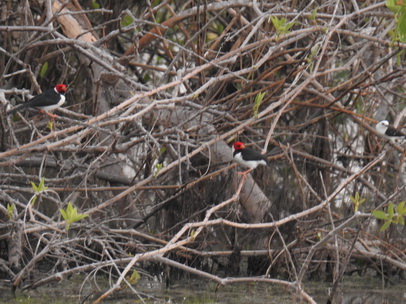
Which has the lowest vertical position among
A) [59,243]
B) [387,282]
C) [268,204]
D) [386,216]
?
[387,282]

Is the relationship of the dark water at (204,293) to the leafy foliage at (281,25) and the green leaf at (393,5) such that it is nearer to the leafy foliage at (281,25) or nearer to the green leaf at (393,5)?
the leafy foliage at (281,25)

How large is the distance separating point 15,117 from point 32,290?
2.10m

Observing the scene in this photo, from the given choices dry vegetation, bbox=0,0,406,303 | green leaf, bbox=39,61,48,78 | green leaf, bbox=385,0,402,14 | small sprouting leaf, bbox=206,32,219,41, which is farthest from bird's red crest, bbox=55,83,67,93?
small sprouting leaf, bbox=206,32,219,41

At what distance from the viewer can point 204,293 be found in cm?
760

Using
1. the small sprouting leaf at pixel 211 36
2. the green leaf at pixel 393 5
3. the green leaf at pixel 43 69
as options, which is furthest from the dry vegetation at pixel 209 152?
the small sprouting leaf at pixel 211 36

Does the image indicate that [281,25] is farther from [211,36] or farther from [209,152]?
[211,36]

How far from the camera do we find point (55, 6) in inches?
322

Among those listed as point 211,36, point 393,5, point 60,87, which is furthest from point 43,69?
point 393,5

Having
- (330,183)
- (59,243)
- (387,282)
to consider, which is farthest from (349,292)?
(59,243)

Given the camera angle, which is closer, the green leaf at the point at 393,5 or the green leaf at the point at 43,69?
the green leaf at the point at 393,5

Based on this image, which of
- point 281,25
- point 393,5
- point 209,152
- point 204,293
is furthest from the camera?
point 204,293

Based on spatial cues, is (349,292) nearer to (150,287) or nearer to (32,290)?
(150,287)

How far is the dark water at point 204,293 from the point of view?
7082 millimetres

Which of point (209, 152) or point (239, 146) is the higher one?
point (209, 152)
